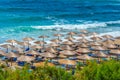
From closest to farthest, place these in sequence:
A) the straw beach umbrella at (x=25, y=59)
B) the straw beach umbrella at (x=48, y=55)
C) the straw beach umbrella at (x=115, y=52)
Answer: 1. the straw beach umbrella at (x=25, y=59)
2. the straw beach umbrella at (x=48, y=55)
3. the straw beach umbrella at (x=115, y=52)

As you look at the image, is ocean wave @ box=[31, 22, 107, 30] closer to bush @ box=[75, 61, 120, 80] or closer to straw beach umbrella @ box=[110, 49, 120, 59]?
straw beach umbrella @ box=[110, 49, 120, 59]

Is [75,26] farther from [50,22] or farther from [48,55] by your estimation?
[48,55]

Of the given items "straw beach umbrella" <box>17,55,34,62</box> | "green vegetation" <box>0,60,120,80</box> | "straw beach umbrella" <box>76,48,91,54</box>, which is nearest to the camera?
"green vegetation" <box>0,60,120,80</box>

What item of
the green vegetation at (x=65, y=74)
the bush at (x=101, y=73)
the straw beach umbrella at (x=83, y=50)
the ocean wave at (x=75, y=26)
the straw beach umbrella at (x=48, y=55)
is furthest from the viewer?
the ocean wave at (x=75, y=26)

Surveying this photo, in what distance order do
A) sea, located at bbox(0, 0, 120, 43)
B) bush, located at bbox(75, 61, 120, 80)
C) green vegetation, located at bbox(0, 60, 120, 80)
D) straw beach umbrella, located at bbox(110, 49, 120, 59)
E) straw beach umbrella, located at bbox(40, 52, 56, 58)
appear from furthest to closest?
sea, located at bbox(0, 0, 120, 43) < straw beach umbrella, located at bbox(110, 49, 120, 59) < straw beach umbrella, located at bbox(40, 52, 56, 58) < bush, located at bbox(75, 61, 120, 80) < green vegetation, located at bbox(0, 60, 120, 80)

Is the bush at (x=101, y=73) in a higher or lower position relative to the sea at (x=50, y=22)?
lower

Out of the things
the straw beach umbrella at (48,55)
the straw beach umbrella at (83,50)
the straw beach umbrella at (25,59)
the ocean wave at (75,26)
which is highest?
the ocean wave at (75,26)

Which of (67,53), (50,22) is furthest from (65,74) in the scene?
(50,22)

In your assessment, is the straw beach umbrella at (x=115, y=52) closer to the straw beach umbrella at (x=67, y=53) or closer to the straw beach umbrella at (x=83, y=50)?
the straw beach umbrella at (x=83, y=50)

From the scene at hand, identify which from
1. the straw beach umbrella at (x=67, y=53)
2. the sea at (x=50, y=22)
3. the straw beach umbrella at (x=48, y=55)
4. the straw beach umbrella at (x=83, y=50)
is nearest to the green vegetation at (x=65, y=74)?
the straw beach umbrella at (x=48, y=55)

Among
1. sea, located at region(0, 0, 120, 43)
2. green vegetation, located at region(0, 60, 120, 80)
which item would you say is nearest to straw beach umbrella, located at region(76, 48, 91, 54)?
sea, located at region(0, 0, 120, 43)

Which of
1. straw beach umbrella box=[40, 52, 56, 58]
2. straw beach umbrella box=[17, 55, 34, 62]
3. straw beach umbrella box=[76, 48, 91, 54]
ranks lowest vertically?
straw beach umbrella box=[17, 55, 34, 62]

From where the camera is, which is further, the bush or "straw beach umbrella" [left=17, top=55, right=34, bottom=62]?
"straw beach umbrella" [left=17, top=55, right=34, bottom=62]

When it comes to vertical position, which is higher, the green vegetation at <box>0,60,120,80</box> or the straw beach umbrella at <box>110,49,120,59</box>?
the straw beach umbrella at <box>110,49,120,59</box>
